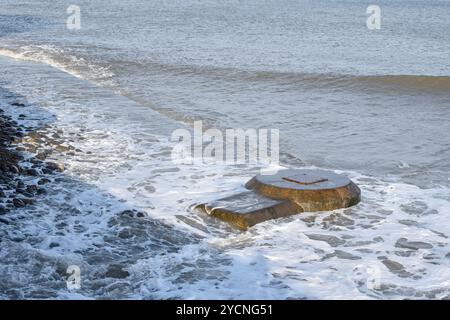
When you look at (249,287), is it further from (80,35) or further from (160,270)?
(80,35)

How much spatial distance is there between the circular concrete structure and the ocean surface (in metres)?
0.17

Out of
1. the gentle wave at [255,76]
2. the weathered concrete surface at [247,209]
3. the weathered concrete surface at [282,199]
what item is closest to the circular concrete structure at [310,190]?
Result: the weathered concrete surface at [282,199]

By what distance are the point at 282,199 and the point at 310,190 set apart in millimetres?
362

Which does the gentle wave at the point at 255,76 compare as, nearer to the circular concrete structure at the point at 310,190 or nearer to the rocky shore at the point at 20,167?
the rocky shore at the point at 20,167

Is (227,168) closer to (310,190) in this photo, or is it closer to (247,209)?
(310,190)

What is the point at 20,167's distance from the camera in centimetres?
946

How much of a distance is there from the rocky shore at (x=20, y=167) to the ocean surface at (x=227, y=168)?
0.76 ft

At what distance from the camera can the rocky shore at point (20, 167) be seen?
326 inches

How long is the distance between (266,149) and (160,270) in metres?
5.37

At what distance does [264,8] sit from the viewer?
178 feet

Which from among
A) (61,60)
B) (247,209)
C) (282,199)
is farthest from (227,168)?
(61,60)

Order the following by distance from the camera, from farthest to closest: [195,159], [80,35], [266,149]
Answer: [80,35]
[266,149]
[195,159]

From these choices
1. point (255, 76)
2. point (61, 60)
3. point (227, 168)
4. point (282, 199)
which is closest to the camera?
point (282, 199)

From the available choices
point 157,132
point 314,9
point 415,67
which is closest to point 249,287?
point 157,132
